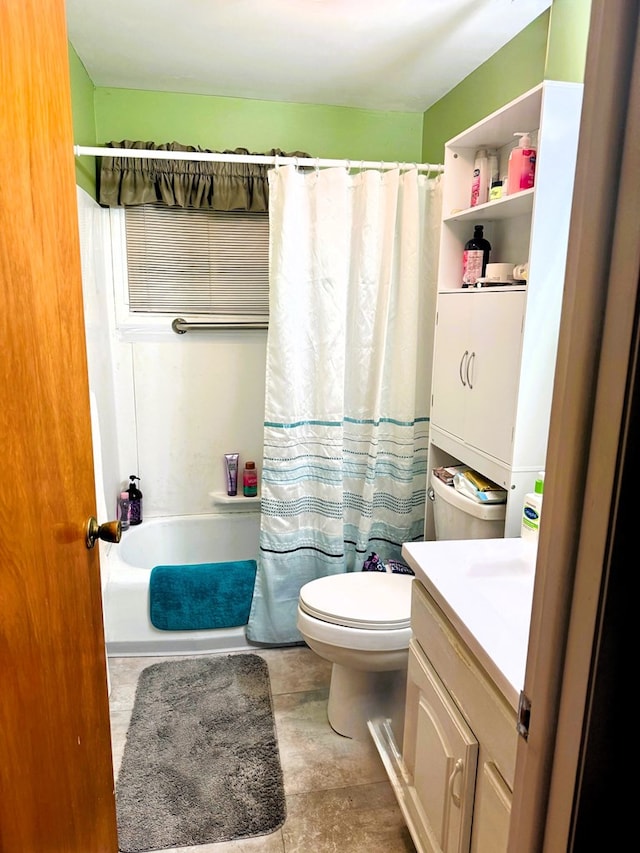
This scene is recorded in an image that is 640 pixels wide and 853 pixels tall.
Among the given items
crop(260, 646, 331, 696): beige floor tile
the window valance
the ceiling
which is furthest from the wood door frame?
the window valance

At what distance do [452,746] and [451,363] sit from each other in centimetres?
124

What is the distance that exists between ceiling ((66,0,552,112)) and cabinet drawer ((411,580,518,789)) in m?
1.77

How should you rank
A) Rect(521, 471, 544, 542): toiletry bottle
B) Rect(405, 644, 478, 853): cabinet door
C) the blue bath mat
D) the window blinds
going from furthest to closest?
the window blinds < the blue bath mat < Rect(521, 471, 544, 542): toiletry bottle < Rect(405, 644, 478, 853): cabinet door

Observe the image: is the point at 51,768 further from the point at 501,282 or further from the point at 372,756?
the point at 501,282

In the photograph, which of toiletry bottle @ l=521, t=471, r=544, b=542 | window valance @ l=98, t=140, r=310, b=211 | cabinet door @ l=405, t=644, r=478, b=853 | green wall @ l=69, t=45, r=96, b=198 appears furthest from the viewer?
window valance @ l=98, t=140, r=310, b=211

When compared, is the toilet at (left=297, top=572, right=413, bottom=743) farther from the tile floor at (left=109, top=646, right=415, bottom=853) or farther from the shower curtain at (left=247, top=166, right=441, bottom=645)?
the shower curtain at (left=247, top=166, right=441, bottom=645)

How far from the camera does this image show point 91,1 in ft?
5.90

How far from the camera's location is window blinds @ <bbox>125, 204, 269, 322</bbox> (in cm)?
266

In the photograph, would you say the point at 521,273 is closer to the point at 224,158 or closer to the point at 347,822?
the point at 224,158

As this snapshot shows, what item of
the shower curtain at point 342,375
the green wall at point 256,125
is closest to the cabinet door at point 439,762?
the shower curtain at point 342,375

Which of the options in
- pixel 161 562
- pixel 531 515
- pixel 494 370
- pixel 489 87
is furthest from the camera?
pixel 161 562

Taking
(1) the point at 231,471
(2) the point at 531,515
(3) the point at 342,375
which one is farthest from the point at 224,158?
(2) the point at 531,515

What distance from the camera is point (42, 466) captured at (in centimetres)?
87

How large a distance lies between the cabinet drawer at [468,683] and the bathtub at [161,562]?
4.19 ft
